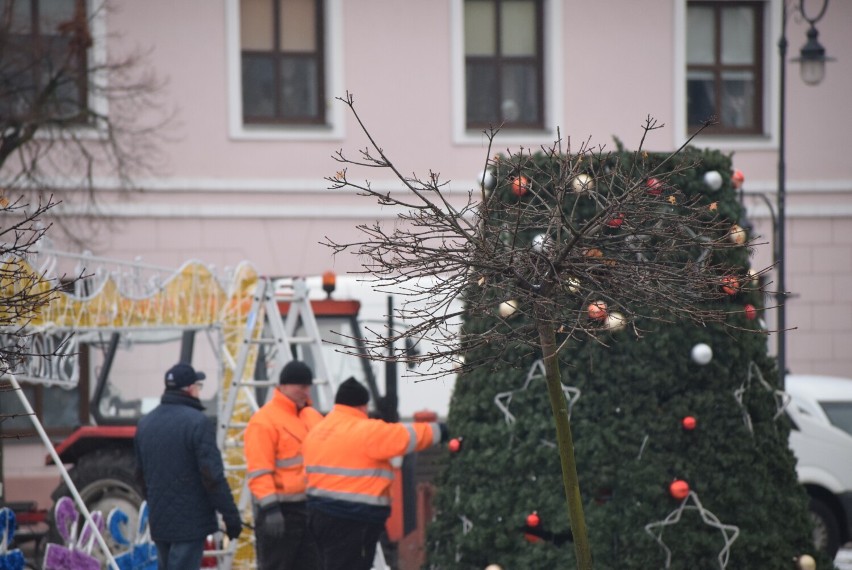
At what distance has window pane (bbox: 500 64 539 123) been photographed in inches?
831

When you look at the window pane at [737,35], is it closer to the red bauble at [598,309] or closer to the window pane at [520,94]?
the window pane at [520,94]

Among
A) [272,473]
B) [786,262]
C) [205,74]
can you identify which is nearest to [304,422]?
[272,473]

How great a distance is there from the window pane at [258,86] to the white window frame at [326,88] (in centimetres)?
19

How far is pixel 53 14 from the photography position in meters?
19.4

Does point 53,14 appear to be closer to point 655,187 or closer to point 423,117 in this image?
point 423,117

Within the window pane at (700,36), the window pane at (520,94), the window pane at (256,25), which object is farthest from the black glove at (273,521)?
the window pane at (700,36)

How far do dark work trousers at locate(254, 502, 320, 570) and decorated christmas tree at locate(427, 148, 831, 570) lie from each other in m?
1.59

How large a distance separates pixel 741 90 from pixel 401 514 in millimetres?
11236

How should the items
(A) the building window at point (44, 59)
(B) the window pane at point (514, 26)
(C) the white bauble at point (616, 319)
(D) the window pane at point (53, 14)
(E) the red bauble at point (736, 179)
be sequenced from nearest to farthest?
(C) the white bauble at point (616, 319) → (E) the red bauble at point (736, 179) → (A) the building window at point (44, 59) → (D) the window pane at point (53, 14) → (B) the window pane at point (514, 26)

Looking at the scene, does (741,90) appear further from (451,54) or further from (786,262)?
(451,54)

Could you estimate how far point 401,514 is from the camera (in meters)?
12.4

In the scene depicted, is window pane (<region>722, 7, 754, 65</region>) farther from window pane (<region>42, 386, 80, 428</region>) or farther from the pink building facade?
window pane (<region>42, 386, 80, 428</region>)

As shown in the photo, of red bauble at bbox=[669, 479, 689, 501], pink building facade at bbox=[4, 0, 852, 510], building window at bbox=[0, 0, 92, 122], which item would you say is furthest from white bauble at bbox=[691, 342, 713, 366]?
pink building facade at bbox=[4, 0, 852, 510]

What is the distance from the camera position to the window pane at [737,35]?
21.5 meters
